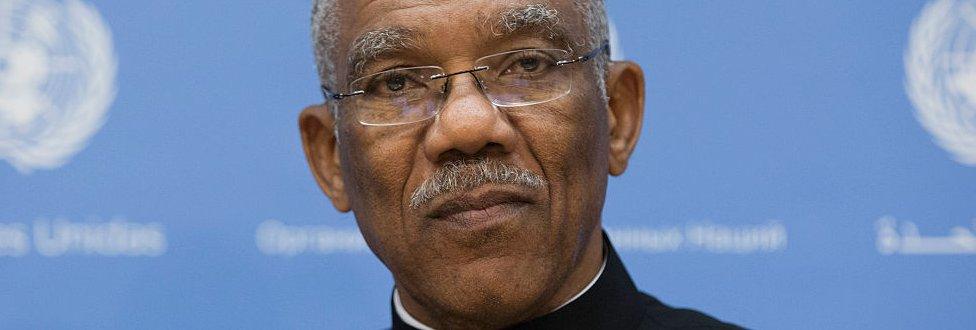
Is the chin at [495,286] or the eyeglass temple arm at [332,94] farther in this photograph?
the eyeglass temple arm at [332,94]

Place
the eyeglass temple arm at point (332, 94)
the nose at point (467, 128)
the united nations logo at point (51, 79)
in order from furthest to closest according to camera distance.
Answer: the united nations logo at point (51, 79) < the eyeglass temple arm at point (332, 94) < the nose at point (467, 128)

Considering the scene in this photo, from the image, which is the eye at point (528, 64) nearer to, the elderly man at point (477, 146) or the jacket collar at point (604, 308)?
the elderly man at point (477, 146)

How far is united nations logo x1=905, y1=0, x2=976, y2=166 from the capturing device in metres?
3.19

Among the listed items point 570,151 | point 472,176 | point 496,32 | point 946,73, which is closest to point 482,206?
point 472,176

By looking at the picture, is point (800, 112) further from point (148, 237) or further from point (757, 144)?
point (148, 237)

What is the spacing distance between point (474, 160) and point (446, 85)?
5.9 inches

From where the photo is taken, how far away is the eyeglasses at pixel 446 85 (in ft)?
6.45

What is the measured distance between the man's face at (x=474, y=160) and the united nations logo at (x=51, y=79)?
153 cm

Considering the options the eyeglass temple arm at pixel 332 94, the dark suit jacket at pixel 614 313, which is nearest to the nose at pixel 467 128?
the eyeglass temple arm at pixel 332 94

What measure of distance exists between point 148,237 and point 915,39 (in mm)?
2207

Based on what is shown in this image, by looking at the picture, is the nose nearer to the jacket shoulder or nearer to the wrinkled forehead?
the wrinkled forehead

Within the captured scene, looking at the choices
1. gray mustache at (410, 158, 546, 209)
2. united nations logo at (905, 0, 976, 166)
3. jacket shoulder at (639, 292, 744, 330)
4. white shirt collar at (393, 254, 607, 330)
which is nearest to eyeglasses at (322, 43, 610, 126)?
gray mustache at (410, 158, 546, 209)

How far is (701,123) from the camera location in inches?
129

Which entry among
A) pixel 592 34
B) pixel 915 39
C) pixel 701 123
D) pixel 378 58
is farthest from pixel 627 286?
pixel 915 39
